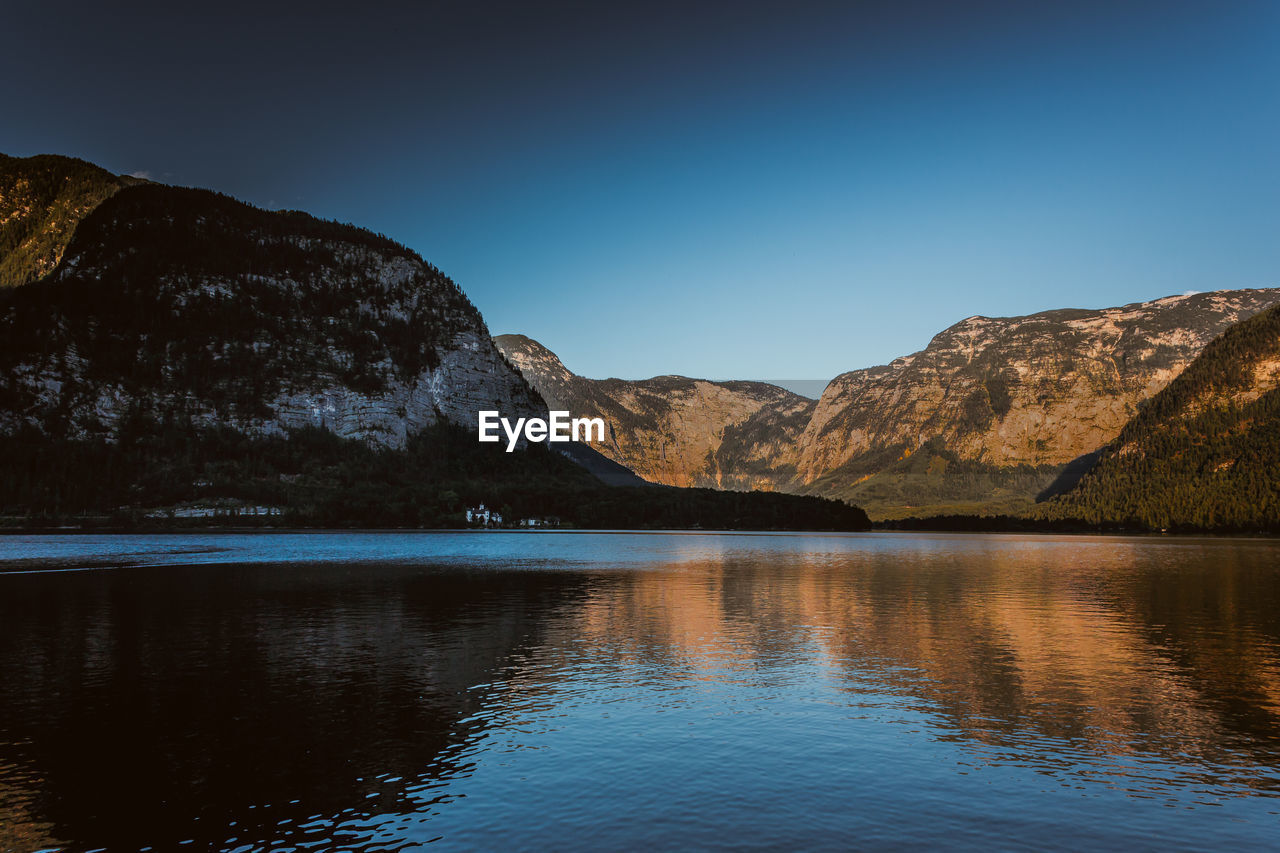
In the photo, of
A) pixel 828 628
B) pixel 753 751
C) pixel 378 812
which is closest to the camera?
pixel 378 812

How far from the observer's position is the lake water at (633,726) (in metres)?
24.3

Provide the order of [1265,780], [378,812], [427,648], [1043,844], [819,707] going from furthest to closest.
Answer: [427,648] < [819,707] < [1265,780] < [378,812] < [1043,844]

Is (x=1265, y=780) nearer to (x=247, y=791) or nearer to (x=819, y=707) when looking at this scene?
(x=819, y=707)

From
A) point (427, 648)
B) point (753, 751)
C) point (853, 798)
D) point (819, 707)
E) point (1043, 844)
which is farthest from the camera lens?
point (427, 648)

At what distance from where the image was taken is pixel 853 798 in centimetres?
2662

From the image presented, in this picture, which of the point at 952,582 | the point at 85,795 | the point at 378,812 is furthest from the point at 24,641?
the point at 952,582

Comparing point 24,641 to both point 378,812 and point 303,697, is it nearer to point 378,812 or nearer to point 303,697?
point 303,697

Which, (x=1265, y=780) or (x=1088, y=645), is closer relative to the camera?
(x=1265, y=780)

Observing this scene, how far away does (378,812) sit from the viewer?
25.0 metres

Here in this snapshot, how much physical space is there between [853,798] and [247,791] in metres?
19.8

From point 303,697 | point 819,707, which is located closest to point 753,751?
point 819,707

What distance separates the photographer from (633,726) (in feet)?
115

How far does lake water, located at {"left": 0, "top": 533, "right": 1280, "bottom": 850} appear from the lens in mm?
24281

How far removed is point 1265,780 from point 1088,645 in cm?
2985
